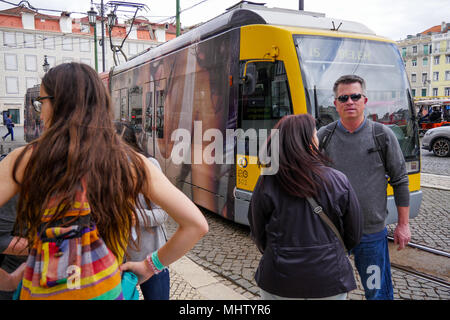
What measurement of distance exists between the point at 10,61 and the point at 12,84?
3.15m

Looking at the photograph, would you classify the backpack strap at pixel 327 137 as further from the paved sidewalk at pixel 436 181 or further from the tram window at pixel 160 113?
the paved sidewalk at pixel 436 181

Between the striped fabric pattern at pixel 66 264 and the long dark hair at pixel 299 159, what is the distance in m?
0.99

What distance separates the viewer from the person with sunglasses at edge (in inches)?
107

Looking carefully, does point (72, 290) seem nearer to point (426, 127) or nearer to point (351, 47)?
point (351, 47)

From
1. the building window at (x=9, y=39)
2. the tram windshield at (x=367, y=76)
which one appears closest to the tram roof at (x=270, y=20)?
the tram windshield at (x=367, y=76)

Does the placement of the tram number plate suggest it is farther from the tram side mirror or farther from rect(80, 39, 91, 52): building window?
rect(80, 39, 91, 52): building window

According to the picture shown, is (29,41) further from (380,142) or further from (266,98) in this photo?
(380,142)

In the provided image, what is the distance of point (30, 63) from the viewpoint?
55.5 meters

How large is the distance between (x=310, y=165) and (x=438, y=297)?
8.45 feet

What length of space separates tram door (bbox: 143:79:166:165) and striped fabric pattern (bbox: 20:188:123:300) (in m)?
6.61

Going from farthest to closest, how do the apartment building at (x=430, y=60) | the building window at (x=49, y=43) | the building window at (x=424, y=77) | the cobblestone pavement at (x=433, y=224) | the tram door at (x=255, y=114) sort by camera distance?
the building window at (x=424, y=77)
the apartment building at (x=430, y=60)
the building window at (x=49, y=43)
the cobblestone pavement at (x=433, y=224)
the tram door at (x=255, y=114)

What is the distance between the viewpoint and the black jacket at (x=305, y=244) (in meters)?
1.90

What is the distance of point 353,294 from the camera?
3643mm
